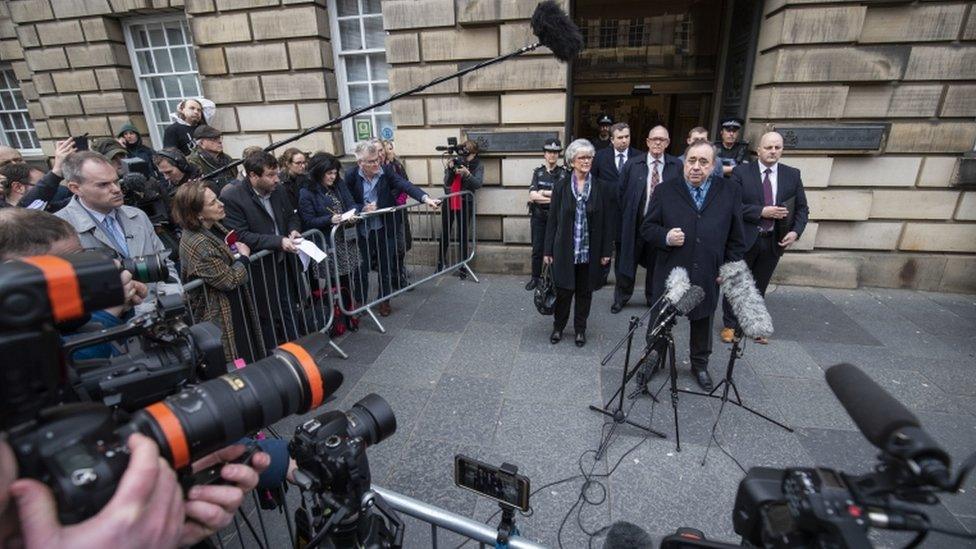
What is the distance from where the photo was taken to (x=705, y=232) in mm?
3715

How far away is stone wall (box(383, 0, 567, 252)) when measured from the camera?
6309mm

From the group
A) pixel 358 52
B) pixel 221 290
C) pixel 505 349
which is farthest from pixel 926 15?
pixel 221 290

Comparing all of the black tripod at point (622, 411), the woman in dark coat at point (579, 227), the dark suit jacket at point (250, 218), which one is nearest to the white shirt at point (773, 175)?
the woman in dark coat at point (579, 227)

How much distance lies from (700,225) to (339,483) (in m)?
3.37

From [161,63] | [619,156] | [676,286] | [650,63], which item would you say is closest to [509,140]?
[619,156]

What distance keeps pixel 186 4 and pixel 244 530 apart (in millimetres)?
8165

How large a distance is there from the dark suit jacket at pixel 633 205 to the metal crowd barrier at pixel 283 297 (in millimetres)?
3247

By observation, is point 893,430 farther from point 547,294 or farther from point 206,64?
point 206,64

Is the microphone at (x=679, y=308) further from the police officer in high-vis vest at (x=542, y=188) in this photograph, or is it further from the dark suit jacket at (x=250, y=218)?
the dark suit jacket at (x=250, y=218)

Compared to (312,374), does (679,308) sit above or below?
below

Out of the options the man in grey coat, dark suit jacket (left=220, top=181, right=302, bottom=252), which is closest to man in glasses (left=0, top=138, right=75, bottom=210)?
the man in grey coat

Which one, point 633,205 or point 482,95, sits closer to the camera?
point 633,205

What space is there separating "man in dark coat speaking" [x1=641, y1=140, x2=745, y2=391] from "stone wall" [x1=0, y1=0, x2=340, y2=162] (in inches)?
234

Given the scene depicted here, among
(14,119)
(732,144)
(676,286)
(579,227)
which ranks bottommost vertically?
(676,286)
